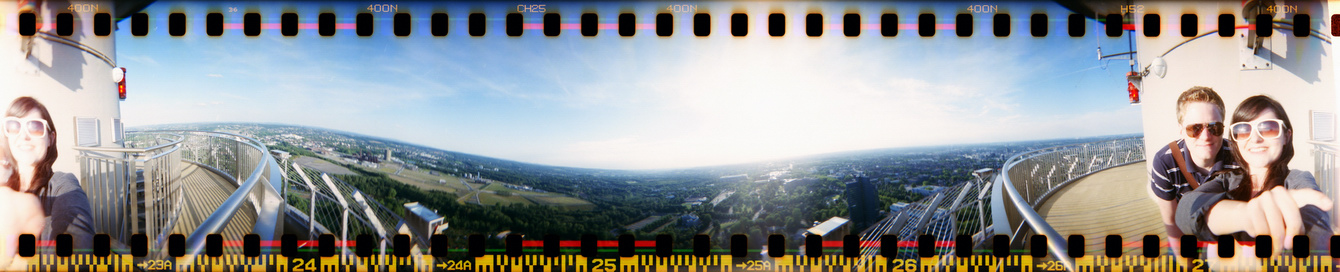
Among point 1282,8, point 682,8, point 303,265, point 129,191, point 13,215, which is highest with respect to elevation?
point 682,8

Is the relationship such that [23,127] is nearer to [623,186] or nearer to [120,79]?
[120,79]

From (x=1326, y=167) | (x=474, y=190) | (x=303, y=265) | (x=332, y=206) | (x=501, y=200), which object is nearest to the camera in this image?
(x=1326, y=167)

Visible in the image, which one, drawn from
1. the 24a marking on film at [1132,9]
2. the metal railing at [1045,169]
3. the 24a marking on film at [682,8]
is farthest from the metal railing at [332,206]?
the 24a marking on film at [1132,9]

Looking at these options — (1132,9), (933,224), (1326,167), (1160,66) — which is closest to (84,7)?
(933,224)

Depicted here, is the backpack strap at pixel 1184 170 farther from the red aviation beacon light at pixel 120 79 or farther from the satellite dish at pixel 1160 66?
the red aviation beacon light at pixel 120 79

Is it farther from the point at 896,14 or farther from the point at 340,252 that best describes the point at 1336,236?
the point at 340,252

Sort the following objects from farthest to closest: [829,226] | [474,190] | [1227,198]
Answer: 1. [474,190]
2. [829,226]
3. [1227,198]
